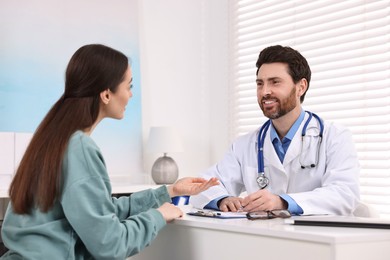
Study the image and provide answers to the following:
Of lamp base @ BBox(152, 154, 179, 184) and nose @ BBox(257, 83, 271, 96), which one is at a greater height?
nose @ BBox(257, 83, 271, 96)

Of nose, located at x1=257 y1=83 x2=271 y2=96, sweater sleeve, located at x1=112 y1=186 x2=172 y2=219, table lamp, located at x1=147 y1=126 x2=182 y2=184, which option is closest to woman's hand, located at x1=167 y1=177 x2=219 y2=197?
sweater sleeve, located at x1=112 y1=186 x2=172 y2=219

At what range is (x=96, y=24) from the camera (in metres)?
4.48

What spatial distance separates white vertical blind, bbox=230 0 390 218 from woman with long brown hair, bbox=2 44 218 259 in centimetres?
231

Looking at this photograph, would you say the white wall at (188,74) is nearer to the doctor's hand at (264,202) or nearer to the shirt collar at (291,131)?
the shirt collar at (291,131)

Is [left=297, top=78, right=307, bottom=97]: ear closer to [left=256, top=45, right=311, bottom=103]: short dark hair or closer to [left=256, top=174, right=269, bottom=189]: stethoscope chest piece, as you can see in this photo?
[left=256, top=45, right=311, bottom=103]: short dark hair

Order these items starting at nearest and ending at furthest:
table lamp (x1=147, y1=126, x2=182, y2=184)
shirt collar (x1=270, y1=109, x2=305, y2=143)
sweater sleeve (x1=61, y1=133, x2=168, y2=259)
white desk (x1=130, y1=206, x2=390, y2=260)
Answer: white desk (x1=130, y1=206, x2=390, y2=260), sweater sleeve (x1=61, y1=133, x2=168, y2=259), shirt collar (x1=270, y1=109, x2=305, y2=143), table lamp (x1=147, y1=126, x2=182, y2=184)

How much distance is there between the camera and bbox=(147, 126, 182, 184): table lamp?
14.6 ft

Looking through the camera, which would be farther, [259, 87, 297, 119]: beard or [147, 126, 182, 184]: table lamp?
[147, 126, 182, 184]: table lamp

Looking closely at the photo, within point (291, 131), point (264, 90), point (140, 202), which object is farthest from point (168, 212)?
point (264, 90)

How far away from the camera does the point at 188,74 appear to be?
16.5 ft

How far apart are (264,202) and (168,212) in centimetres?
38

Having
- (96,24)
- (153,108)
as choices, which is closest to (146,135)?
(153,108)

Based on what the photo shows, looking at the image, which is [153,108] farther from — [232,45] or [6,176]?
[6,176]

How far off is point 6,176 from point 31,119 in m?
0.55
